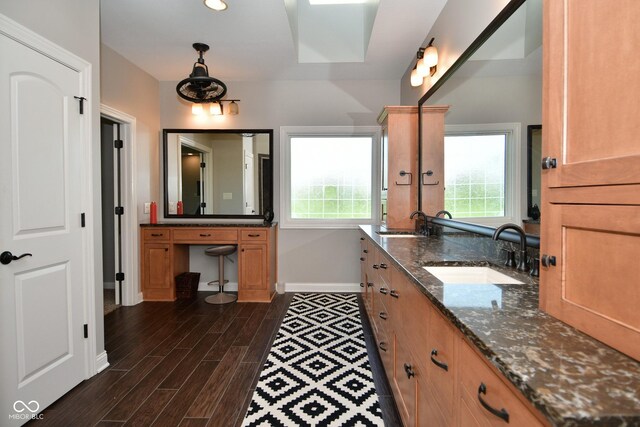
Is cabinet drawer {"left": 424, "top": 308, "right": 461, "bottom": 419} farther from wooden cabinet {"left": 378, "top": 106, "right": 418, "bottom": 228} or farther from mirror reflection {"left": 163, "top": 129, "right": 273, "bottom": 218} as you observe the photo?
mirror reflection {"left": 163, "top": 129, "right": 273, "bottom": 218}

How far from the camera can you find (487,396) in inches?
30.3

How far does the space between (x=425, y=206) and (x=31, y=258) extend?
116 inches

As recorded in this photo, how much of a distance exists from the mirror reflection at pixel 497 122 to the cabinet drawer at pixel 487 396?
945mm

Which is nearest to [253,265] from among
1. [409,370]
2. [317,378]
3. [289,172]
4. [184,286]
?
[184,286]

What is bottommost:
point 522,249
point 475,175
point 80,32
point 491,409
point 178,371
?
point 178,371

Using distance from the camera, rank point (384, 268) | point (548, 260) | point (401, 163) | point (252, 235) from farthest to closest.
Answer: point (252, 235)
point (401, 163)
point (384, 268)
point (548, 260)

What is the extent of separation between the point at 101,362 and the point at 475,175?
2934mm

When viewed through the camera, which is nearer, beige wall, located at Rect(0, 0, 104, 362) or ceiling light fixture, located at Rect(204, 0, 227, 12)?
beige wall, located at Rect(0, 0, 104, 362)

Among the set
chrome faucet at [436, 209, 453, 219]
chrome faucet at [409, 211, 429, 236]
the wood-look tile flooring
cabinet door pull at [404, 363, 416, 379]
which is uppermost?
chrome faucet at [436, 209, 453, 219]

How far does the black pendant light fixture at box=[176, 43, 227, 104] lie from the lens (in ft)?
10.3

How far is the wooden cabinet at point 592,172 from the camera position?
694 millimetres

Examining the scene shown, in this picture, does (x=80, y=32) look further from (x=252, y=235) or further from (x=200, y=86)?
(x=252, y=235)

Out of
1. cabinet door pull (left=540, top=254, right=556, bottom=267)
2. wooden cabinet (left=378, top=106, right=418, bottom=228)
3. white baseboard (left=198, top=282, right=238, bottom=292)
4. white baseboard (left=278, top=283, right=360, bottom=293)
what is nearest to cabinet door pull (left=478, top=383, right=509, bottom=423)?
cabinet door pull (left=540, top=254, right=556, bottom=267)

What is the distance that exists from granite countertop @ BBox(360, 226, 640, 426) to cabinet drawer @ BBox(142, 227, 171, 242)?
3573 mm
